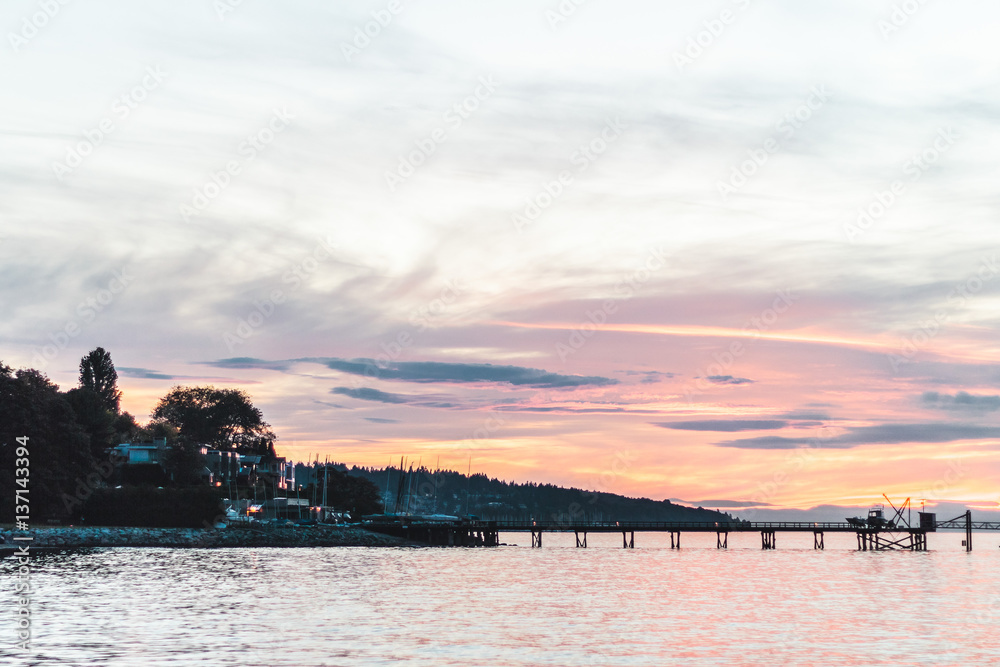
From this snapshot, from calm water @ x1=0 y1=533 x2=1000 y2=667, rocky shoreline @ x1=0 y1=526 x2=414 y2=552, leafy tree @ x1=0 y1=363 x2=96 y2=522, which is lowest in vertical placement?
calm water @ x1=0 y1=533 x2=1000 y2=667

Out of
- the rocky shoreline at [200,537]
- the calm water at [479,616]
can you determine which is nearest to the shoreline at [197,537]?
the rocky shoreline at [200,537]

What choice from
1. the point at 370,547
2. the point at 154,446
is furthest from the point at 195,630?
the point at 154,446

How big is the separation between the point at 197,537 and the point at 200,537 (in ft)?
1.38

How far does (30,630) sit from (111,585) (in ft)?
88.2

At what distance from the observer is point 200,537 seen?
475 ft

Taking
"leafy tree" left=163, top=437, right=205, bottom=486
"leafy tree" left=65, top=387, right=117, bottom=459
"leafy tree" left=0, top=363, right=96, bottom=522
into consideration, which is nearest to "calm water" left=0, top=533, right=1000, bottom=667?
"leafy tree" left=0, top=363, right=96, bottom=522

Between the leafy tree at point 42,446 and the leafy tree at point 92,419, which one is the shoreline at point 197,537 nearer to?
the leafy tree at point 42,446

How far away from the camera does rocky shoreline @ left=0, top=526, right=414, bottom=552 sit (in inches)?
4862

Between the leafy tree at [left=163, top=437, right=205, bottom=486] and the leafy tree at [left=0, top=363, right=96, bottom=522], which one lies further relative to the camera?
the leafy tree at [left=163, top=437, right=205, bottom=486]

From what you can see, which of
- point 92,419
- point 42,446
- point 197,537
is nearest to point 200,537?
point 197,537

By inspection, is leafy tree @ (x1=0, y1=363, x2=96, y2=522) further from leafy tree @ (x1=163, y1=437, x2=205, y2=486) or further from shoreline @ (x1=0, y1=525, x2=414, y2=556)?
leafy tree @ (x1=163, y1=437, x2=205, y2=486)

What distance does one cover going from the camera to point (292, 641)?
4984 cm

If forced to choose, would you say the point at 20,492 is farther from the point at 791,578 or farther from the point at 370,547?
the point at 791,578

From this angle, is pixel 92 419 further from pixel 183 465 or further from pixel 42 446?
pixel 42 446
